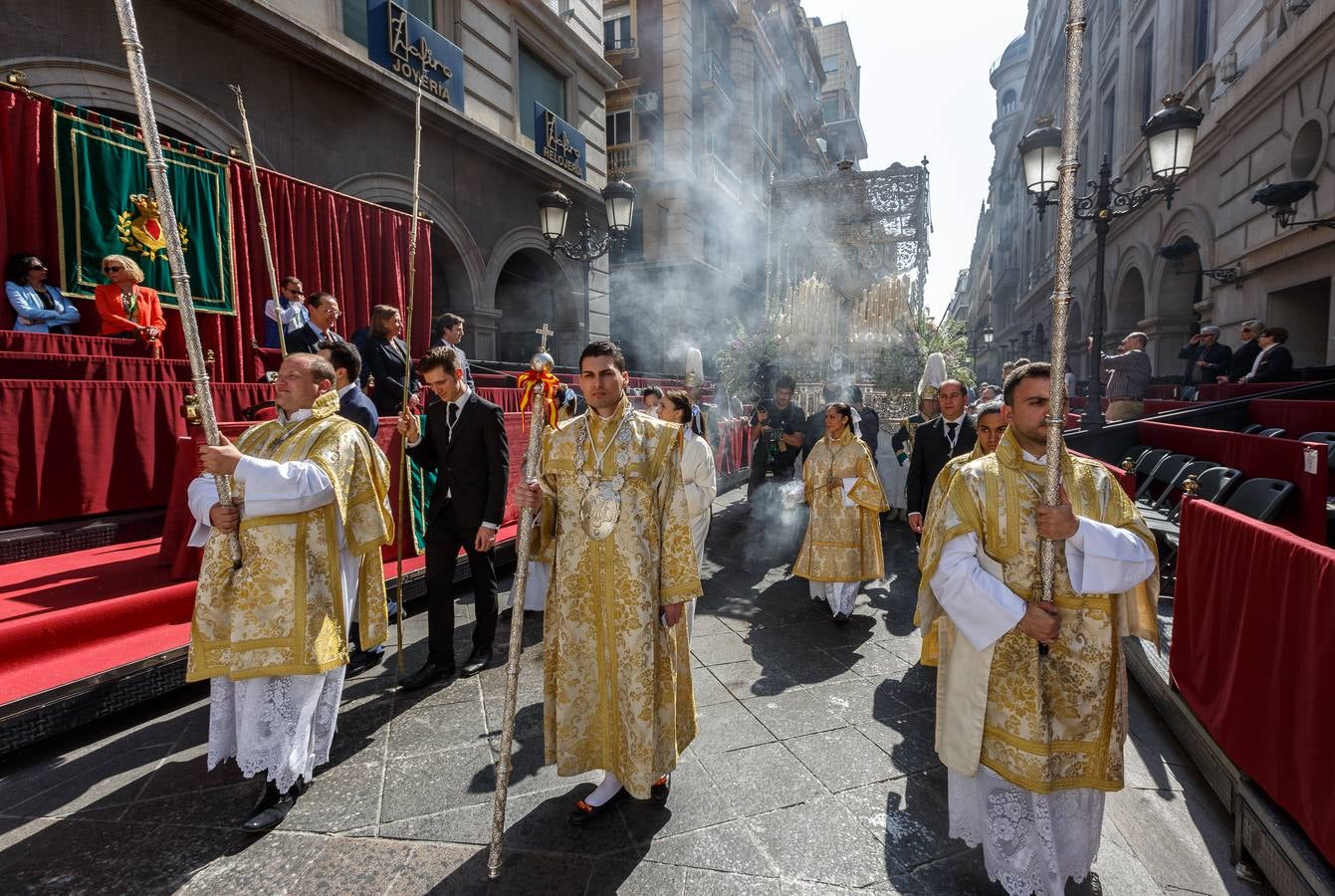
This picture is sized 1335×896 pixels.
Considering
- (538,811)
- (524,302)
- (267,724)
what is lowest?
(538,811)

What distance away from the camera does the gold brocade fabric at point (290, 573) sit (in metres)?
2.51

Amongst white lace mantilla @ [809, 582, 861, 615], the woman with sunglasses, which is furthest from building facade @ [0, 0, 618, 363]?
white lace mantilla @ [809, 582, 861, 615]

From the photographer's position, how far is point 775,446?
7.27 m

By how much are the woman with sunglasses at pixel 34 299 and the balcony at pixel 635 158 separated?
17.4 m

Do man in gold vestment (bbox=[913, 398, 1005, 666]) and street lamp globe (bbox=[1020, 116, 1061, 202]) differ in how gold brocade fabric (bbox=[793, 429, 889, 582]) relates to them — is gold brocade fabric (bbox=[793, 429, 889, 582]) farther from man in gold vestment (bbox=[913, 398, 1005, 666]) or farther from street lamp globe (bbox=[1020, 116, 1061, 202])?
street lamp globe (bbox=[1020, 116, 1061, 202])

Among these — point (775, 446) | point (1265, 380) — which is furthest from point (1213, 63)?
point (775, 446)

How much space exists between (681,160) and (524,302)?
30.8 ft

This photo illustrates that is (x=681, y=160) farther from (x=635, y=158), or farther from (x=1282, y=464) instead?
(x=1282, y=464)

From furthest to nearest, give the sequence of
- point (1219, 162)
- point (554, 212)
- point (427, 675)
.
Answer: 1. point (1219, 162)
2. point (554, 212)
3. point (427, 675)

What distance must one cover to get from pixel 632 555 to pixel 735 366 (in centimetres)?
874

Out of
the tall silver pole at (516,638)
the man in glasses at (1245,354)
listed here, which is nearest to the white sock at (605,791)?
the tall silver pole at (516,638)

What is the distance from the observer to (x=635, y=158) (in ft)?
66.8

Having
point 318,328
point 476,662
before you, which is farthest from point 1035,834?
point 318,328

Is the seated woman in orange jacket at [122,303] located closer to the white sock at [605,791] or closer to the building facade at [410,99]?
the building facade at [410,99]
